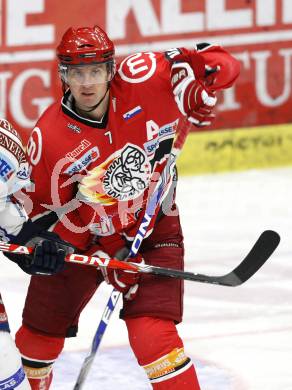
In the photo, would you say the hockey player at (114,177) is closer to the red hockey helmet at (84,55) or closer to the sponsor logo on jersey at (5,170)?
the red hockey helmet at (84,55)

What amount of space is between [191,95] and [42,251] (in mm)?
658

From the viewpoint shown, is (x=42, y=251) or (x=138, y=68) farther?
(x=138, y=68)

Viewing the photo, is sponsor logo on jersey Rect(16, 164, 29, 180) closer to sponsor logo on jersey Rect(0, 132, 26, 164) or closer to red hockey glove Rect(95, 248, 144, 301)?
sponsor logo on jersey Rect(0, 132, 26, 164)

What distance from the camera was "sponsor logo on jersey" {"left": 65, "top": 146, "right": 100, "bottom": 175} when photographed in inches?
149

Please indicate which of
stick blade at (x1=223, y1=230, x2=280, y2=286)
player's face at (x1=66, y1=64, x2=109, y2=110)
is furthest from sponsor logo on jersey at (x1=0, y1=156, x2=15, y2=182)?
stick blade at (x1=223, y1=230, x2=280, y2=286)

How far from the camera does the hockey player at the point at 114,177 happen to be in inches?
147

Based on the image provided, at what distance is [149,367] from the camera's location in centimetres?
370

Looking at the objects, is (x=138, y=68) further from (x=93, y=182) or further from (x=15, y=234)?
(x=15, y=234)

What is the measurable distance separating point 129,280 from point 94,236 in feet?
0.65

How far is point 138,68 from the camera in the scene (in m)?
3.91

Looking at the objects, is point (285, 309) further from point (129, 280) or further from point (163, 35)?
point (163, 35)

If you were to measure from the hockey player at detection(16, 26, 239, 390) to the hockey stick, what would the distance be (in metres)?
0.05

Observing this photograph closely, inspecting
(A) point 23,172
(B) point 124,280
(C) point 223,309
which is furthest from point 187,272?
(C) point 223,309

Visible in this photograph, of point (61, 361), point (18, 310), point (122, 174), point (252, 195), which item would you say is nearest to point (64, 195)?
point (122, 174)
